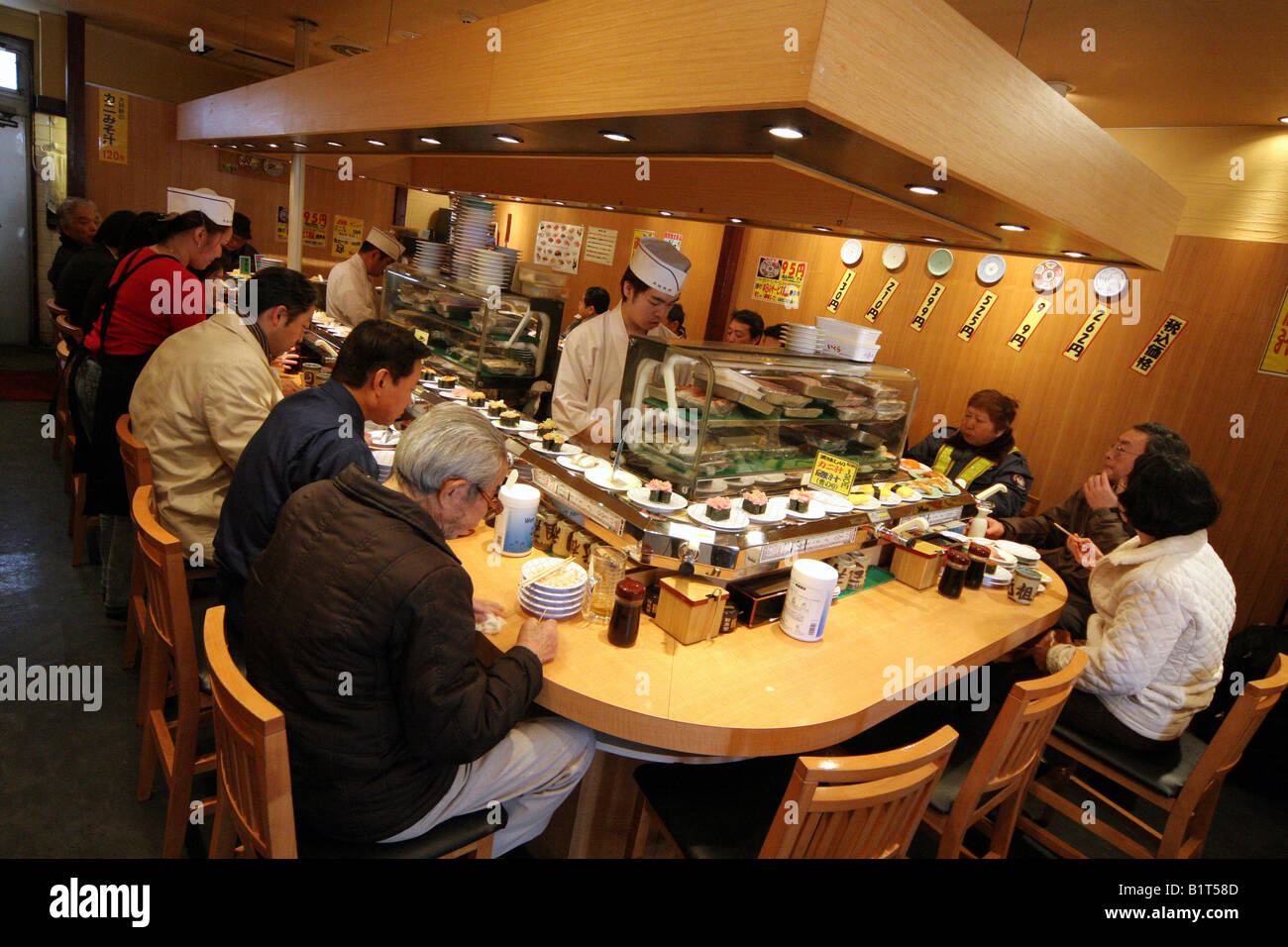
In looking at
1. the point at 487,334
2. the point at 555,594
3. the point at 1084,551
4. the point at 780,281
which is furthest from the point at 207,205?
the point at 1084,551

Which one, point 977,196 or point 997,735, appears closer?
point 997,735

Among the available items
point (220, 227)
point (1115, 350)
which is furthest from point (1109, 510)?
point (220, 227)

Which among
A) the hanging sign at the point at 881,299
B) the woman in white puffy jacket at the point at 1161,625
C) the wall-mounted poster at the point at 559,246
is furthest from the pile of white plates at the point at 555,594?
the wall-mounted poster at the point at 559,246

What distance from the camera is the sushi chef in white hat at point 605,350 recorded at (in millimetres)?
3488

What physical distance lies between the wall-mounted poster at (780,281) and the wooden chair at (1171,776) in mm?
4935

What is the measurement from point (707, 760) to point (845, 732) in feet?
1.25

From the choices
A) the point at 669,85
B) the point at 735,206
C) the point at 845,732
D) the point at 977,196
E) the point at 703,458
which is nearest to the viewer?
the point at 669,85

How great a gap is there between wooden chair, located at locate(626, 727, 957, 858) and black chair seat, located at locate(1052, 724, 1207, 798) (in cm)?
131

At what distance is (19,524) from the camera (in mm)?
4293

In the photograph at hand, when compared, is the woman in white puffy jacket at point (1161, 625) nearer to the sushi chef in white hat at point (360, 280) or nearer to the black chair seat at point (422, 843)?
the black chair seat at point (422, 843)

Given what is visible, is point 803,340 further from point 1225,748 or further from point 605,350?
point 1225,748

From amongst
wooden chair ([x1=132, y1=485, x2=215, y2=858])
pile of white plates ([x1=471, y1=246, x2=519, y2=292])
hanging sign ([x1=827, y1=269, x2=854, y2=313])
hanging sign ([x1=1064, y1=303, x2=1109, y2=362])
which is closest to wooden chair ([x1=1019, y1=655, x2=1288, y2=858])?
wooden chair ([x1=132, y1=485, x2=215, y2=858])

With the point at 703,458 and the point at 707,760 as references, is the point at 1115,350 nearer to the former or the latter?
the point at 703,458

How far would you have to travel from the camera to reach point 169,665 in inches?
92.7
